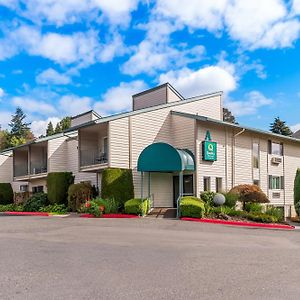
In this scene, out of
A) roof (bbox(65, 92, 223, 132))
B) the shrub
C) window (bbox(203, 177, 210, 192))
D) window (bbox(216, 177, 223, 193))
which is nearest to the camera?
roof (bbox(65, 92, 223, 132))

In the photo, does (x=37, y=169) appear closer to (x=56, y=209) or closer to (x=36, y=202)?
(x=36, y=202)

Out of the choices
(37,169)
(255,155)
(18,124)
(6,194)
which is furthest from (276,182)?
(18,124)

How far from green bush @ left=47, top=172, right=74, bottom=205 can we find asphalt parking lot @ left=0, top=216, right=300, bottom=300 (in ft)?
43.7

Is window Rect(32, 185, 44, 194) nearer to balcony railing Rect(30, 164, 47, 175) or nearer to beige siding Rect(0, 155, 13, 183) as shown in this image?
balcony railing Rect(30, 164, 47, 175)

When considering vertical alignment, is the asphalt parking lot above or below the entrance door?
below

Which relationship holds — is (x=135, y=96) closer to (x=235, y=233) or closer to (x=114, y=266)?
(x=235, y=233)

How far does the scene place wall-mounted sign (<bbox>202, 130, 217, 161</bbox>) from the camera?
2416 cm

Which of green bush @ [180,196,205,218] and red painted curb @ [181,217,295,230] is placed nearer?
red painted curb @ [181,217,295,230]

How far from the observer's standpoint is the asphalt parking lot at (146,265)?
19.9 feet

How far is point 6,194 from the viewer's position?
116 ft

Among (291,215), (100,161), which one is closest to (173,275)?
(100,161)

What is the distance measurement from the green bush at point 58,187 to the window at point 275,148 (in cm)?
1522

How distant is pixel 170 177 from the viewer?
83.1 ft

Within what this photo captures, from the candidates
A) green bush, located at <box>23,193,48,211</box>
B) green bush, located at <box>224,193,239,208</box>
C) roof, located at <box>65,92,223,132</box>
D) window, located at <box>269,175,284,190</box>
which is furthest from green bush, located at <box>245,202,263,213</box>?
green bush, located at <box>23,193,48,211</box>
